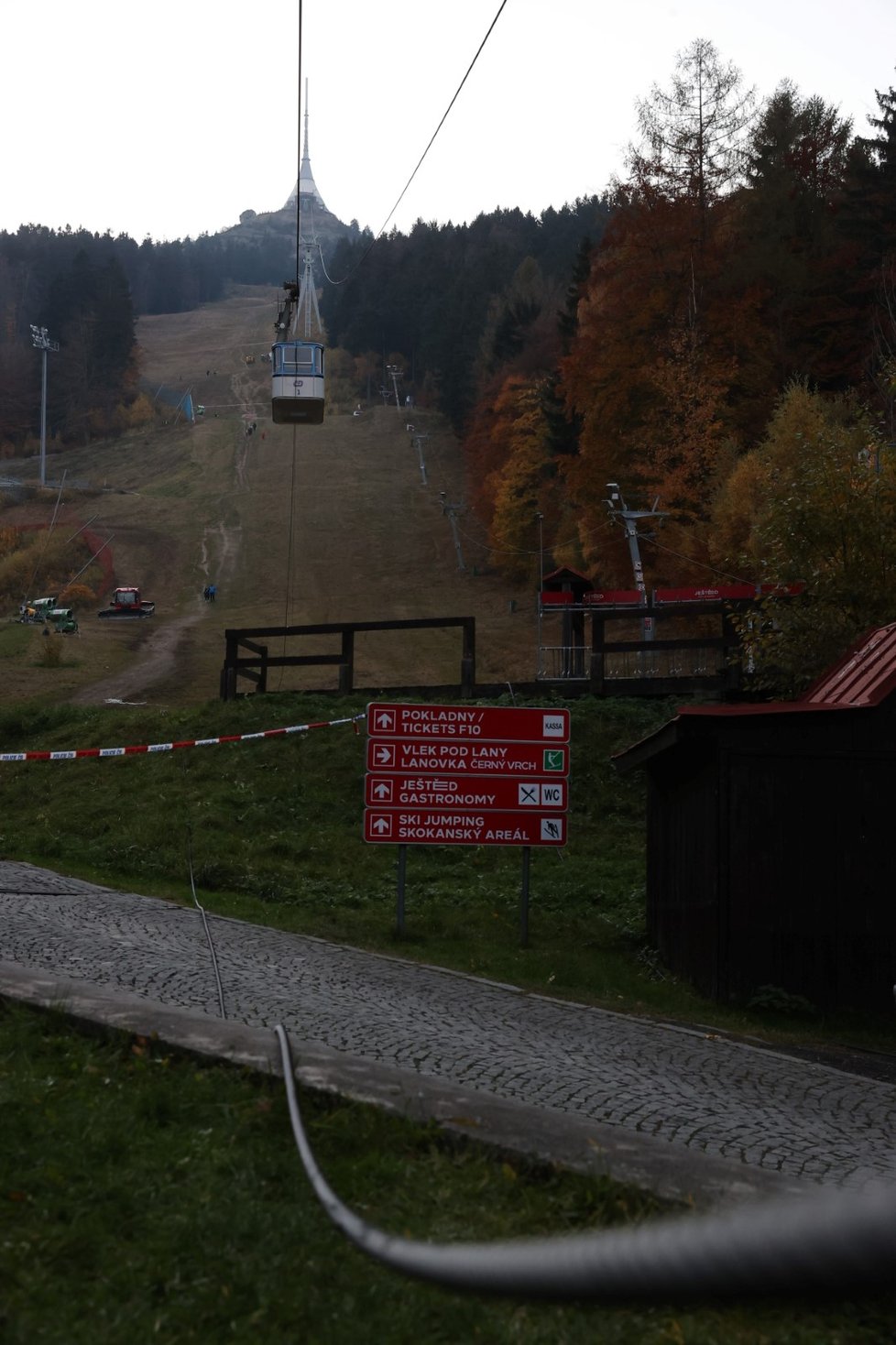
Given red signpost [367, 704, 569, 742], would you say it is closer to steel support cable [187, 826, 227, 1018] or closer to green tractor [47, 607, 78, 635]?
steel support cable [187, 826, 227, 1018]

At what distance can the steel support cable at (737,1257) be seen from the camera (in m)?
1.38

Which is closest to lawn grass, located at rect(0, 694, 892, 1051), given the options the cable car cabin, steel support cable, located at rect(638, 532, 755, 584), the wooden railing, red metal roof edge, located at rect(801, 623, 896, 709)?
the wooden railing

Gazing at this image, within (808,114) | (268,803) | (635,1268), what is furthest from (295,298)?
(808,114)

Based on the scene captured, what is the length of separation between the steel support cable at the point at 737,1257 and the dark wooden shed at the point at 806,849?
34.9ft

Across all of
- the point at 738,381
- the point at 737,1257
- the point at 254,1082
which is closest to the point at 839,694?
the point at 254,1082

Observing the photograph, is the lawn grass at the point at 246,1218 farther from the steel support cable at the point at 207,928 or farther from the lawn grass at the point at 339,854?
the lawn grass at the point at 339,854

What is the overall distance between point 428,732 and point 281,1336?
1017 cm

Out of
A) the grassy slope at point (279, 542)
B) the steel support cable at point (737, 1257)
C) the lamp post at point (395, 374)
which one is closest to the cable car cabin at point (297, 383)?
the grassy slope at point (279, 542)

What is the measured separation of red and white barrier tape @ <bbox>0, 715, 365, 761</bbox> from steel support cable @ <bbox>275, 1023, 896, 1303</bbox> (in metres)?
19.1

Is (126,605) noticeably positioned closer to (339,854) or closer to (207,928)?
(339,854)

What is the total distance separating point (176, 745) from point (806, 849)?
11487 mm

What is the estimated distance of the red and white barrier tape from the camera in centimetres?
2044

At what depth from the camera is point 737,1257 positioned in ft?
4.90

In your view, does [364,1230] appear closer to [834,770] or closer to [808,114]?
[834,770]
